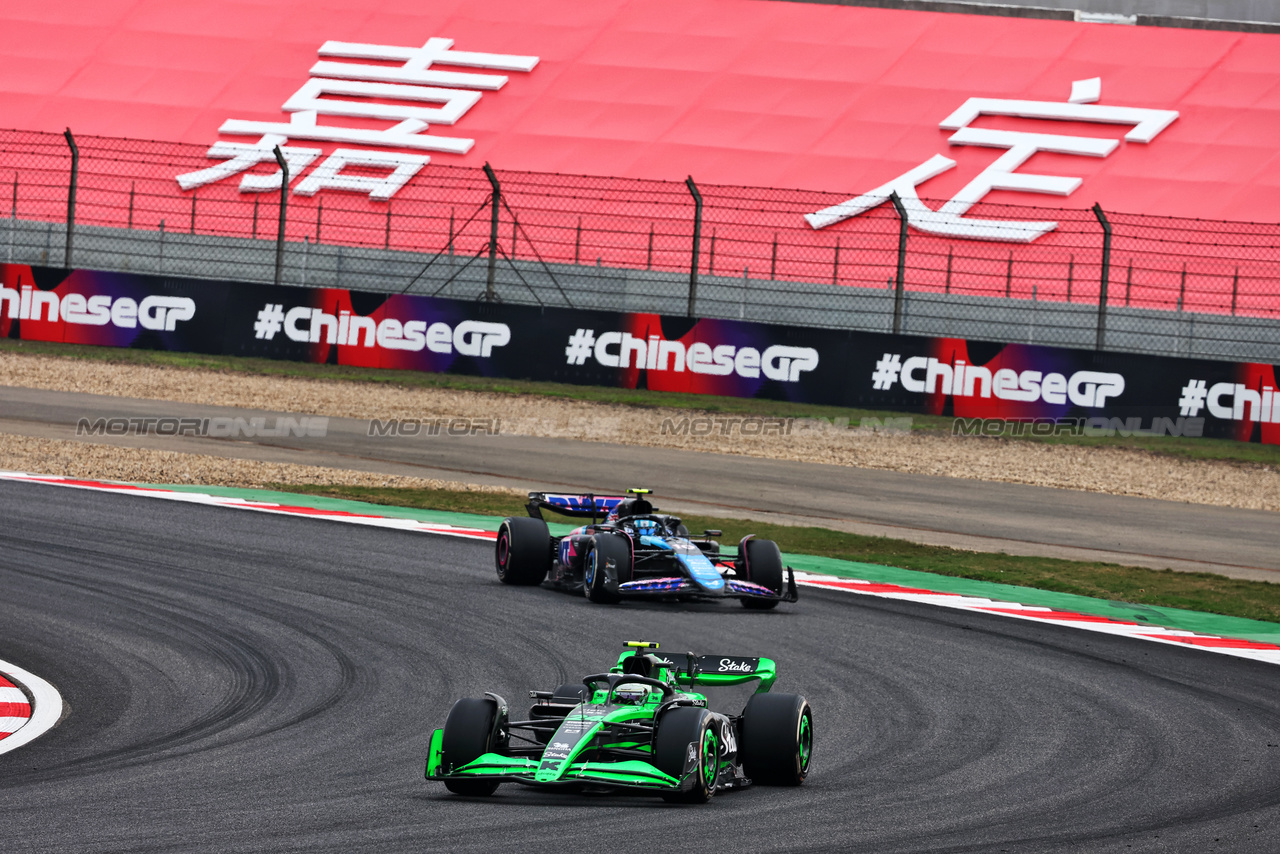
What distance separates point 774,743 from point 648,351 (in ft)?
50.6

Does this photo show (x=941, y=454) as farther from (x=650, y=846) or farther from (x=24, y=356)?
(x=650, y=846)

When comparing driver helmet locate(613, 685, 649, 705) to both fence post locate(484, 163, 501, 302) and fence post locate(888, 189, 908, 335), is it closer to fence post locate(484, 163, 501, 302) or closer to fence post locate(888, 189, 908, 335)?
fence post locate(888, 189, 908, 335)

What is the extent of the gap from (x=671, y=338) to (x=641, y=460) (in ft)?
9.70

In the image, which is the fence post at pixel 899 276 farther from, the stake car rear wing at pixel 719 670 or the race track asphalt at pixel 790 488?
the stake car rear wing at pixel 719 670

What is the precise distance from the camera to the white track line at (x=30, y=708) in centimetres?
736

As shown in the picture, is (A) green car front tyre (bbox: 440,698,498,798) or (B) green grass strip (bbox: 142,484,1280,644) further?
(B) green grass strip (bbox: 142,484,1280,644)

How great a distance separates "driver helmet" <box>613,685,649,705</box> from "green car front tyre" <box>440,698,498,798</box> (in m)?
0.58

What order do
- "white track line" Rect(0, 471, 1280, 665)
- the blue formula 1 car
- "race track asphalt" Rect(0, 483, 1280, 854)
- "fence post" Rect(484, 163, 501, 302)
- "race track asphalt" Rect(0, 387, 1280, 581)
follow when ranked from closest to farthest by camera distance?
"race track asphalt" Rect(0, 483, 1280, 854) < "white track line" Rect(0, 471, 1280, 665) < the blue formula 1 car < "race track asphalt" Rect(0, 387, 1280, 581) < "fence post" Rect(484, 163, 501, 302)

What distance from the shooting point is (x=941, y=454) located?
68.0 ft

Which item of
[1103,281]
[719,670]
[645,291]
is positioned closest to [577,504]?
[719,670]

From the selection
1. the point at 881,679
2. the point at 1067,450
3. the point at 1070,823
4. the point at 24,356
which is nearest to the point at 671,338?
the point at 1067,450

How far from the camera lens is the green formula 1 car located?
6.41m

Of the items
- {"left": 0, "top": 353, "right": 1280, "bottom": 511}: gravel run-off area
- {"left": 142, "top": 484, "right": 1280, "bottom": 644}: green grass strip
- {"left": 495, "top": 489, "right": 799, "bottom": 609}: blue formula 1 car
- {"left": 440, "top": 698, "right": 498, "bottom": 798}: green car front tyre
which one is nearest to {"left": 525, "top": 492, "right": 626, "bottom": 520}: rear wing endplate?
{"left": 495, "top": 489, "right": 799, "bottom": 609}: blue formula 1 car

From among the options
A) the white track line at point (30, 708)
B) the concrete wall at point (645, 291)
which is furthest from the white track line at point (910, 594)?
the concrete wall at point (645, 291)
